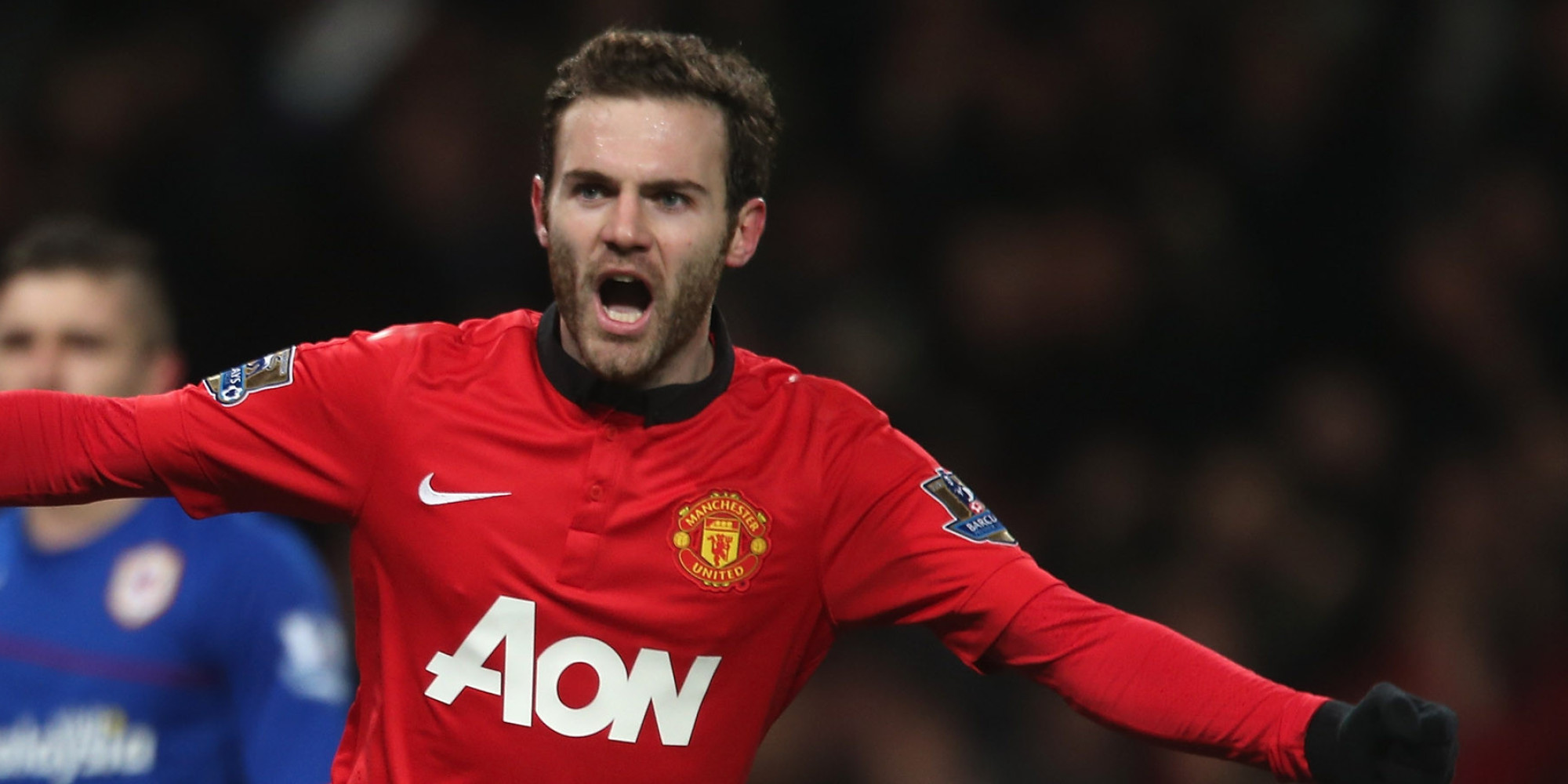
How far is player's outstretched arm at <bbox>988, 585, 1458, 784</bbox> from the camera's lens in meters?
2.34

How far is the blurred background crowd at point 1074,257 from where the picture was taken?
5.61 m

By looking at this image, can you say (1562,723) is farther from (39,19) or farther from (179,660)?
(39,19)

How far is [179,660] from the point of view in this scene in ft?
11.6

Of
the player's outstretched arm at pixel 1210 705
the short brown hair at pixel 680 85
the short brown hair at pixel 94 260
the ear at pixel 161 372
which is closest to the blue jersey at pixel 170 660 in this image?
the ear at pixel 161 372

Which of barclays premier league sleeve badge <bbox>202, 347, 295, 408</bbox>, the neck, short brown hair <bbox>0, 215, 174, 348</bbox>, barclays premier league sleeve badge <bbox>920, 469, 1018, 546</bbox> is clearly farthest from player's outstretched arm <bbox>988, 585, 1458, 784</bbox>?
short brown hair <bbox>0, 215, 174, 348</bbox>

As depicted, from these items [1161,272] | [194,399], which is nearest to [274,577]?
[194,399]

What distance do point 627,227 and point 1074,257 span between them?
387 cm

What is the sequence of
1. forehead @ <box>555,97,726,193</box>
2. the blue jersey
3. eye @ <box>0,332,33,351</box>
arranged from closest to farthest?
1. forehead @ <box>555,97,726,193</box>
2. the blue jersey
3. eye @ <box>0,332,33,351</box>

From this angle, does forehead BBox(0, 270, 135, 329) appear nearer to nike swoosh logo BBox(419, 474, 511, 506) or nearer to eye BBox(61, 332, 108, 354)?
eye BBox(61, 332, 108, 354)

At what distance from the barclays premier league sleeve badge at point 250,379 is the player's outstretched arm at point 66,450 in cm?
12

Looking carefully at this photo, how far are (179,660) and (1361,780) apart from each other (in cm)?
220

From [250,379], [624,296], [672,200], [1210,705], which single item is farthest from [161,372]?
[1210,705]

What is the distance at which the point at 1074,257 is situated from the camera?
6.36m

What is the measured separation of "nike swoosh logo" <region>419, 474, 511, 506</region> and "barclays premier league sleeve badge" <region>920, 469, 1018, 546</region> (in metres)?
0.64
